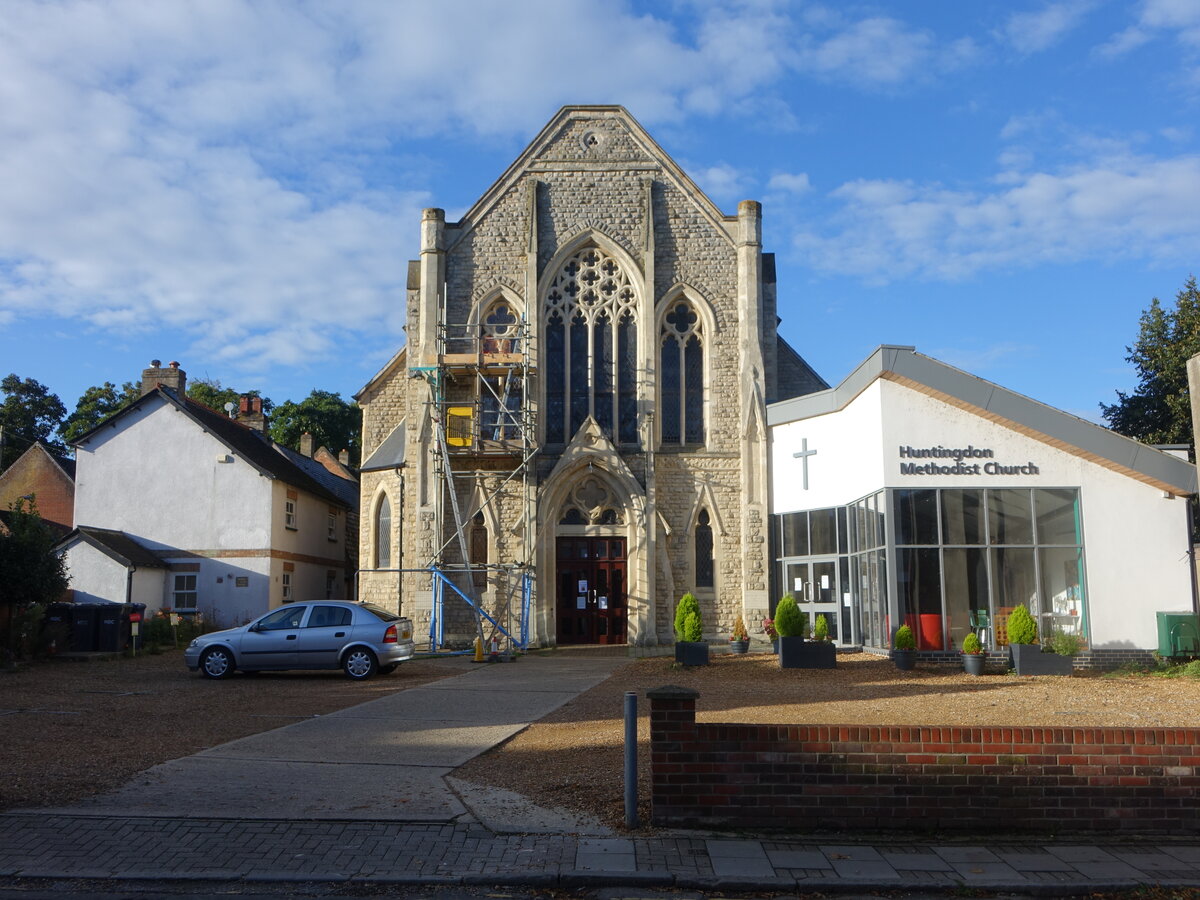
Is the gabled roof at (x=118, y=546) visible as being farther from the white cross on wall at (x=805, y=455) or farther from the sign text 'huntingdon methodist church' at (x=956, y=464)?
the sign text 'huntingdon methodist church' at (x=956, y=464)

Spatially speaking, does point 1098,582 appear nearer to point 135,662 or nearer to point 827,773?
point 827,773

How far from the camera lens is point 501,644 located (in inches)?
1022

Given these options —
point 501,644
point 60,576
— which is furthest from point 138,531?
point 501,644

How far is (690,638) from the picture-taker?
66.4ft

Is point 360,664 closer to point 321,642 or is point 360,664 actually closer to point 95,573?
point 321,642

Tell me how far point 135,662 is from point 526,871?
1862cm

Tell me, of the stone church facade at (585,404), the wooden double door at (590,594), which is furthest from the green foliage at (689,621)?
the wooden double door at (590,594)

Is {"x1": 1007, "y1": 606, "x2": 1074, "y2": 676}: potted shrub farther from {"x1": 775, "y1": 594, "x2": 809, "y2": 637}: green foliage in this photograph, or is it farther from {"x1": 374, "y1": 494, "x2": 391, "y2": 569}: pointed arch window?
{"x1": 374, "y1": 494, "x2": 391, "y2": 569}: pointed arch window

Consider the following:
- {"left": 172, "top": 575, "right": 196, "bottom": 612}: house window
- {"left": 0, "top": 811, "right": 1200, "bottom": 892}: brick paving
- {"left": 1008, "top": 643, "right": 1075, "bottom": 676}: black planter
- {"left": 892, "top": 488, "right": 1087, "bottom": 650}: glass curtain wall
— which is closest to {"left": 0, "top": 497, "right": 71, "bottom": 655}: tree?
{"left": 172, "top": 575, "right": 196, "bottom": 612}: house window

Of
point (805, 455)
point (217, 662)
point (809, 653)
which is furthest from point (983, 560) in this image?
point (217, 662)

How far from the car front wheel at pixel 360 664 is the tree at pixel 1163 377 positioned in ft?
79.3

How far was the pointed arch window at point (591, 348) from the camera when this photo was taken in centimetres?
2733

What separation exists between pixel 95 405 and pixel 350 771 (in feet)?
159

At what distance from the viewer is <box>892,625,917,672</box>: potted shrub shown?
18.7 meters
